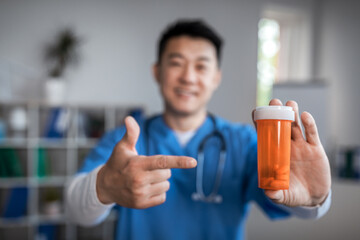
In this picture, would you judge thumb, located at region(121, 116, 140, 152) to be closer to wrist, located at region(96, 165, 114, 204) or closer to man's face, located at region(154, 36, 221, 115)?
wrist, located at region(96, 165, 114, 204)

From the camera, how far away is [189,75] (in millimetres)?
679

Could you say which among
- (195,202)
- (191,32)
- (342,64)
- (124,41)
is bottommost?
(195,202)

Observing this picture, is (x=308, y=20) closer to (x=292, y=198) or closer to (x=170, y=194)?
(x=170, y=194)

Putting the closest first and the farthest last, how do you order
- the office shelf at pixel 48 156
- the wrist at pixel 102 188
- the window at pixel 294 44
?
the wrist at pixel 102 188 → the office shelf at pixel 48 156 → the window at pixel 294 44

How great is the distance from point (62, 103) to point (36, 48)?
55 centimetres

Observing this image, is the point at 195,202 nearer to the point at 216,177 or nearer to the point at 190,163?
the point at 216,177

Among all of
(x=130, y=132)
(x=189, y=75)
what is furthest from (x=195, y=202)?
(x=130, y=132)

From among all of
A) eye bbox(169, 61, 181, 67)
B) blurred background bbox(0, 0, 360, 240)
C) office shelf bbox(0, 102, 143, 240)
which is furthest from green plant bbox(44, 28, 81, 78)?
eye bbox(169, 61, 181, 67)

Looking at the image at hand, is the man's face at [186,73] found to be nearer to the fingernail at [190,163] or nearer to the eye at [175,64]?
the eye at [175,64]

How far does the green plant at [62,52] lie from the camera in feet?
7.92

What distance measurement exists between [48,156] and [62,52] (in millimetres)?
804

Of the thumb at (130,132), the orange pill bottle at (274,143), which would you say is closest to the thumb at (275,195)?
the orange pill bottle at (274,143)

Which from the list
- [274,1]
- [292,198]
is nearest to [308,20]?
[274,1]

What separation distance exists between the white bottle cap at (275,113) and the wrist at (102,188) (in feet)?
0.78
